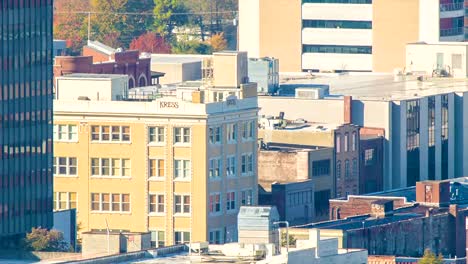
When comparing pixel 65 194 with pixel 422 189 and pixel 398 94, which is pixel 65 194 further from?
pixel 398 94

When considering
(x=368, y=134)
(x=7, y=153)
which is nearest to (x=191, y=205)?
(x=7, y=153)

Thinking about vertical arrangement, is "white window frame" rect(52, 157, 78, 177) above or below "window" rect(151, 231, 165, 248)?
above

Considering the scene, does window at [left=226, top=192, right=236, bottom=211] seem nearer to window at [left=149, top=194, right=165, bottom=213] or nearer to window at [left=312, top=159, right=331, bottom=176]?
window at [left=149, top=194, right=165, bottom=213]

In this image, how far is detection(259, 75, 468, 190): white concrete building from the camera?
612ft

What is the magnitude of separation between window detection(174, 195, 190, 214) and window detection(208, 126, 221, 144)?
137 inches

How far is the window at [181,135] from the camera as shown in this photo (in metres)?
156

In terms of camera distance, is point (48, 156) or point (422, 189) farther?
point (422, 189)

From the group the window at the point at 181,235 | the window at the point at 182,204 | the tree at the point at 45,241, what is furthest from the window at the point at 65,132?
the tree at the point at 45,241

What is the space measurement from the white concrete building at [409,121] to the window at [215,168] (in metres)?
30.2

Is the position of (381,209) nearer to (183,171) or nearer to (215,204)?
(215,204)

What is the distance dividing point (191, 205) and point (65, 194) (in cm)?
824

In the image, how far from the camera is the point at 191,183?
156 m

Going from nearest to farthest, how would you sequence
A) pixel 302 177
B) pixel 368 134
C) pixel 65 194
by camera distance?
pixel 65 194, pixel 302 177, pixel 368 134

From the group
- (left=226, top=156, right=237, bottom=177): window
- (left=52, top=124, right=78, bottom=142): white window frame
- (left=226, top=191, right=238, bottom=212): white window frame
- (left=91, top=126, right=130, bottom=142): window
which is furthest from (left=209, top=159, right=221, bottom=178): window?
(left=52, top=124, right=78, bottom=142): white window frame
